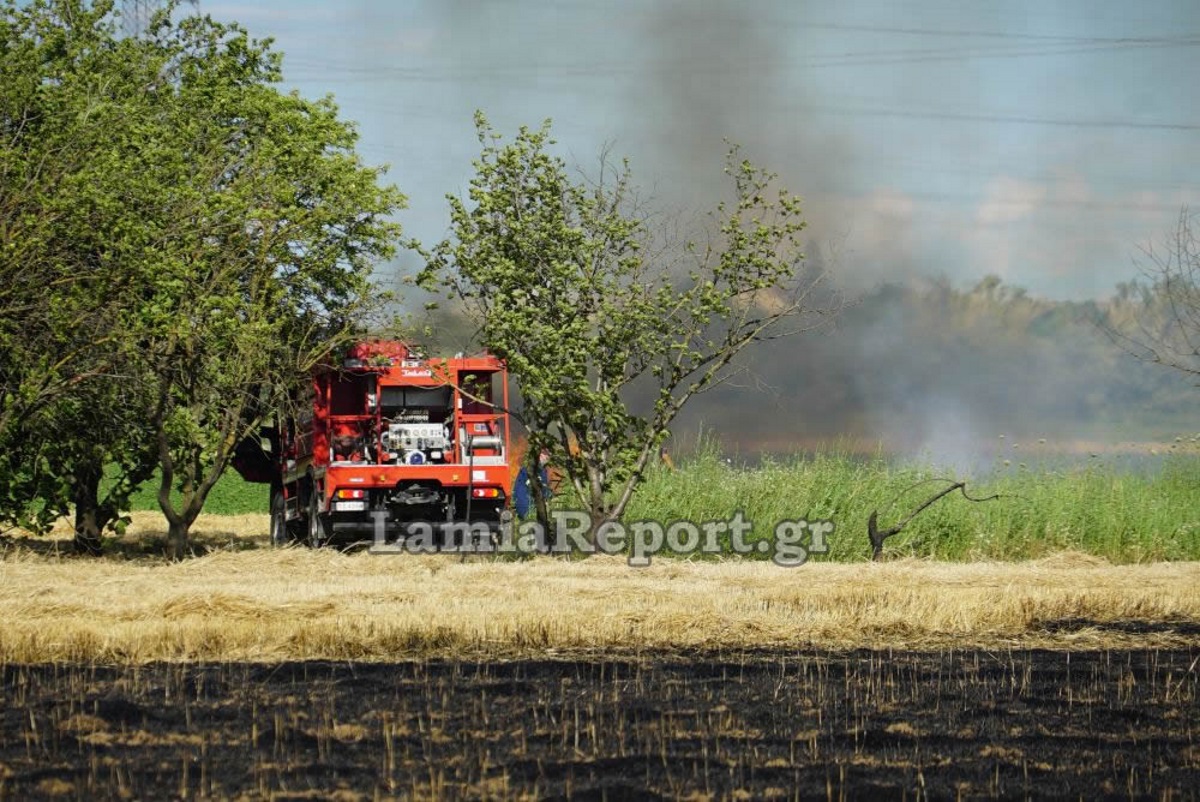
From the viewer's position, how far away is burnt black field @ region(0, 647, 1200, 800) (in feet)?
27.6

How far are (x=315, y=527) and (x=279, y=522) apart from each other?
398cm

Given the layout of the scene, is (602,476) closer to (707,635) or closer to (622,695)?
(707,635)

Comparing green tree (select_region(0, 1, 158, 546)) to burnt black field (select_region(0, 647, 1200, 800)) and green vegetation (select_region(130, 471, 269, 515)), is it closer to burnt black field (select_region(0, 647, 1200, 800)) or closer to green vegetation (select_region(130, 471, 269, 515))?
burnt black field (select_region(0, 647, 1200, 800))

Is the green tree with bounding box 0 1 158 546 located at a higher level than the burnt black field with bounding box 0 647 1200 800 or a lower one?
higher

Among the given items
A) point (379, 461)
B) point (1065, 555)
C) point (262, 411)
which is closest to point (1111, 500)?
point (1065, 555)

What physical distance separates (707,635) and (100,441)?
13.9m

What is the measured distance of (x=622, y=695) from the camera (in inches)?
440

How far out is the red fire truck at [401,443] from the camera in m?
26.4

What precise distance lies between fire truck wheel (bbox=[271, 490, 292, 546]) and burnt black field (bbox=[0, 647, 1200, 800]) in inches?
721

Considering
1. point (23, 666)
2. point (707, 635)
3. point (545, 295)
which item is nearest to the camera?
point (23, 666)

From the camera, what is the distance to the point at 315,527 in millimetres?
27453

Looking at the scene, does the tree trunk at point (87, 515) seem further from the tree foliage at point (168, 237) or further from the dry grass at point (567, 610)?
the dry grass at point (567, 610)

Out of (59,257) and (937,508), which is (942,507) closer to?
(937,508)

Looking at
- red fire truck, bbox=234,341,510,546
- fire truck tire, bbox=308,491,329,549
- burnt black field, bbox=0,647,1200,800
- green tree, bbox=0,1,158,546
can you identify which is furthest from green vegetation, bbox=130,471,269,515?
burnt black field, bbox=0,647,1200,800
